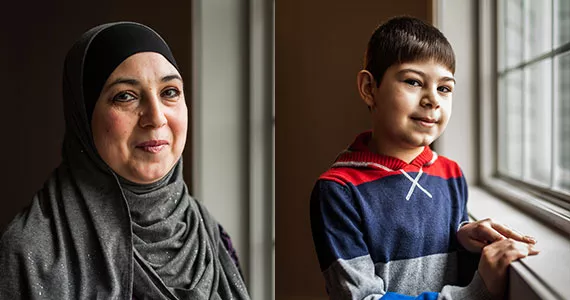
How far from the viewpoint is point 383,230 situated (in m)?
1.08

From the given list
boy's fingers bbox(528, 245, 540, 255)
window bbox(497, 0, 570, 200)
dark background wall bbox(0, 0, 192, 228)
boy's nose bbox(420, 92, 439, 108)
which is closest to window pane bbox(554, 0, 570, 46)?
window bbox(497, 0, 570, 200)

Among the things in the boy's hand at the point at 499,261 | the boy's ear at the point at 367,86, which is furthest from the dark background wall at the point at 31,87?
the boy's hand at the point at 499,261

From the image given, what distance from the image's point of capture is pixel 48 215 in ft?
3.36

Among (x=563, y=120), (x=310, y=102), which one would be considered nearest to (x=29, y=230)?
(x=310, y=102)

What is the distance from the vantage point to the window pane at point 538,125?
4.75 feet

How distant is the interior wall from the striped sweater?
0.51 m

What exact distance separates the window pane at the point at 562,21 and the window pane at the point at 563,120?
1.9 inches

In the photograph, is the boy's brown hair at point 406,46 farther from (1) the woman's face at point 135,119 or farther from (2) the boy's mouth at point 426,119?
(1) the woman's face at point 135,119

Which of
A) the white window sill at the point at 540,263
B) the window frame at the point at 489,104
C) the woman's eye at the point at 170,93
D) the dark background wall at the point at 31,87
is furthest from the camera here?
the dark background wall at the point at 31,87

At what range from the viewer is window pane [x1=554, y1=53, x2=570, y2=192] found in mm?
1296

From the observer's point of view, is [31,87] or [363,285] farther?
[31,87]

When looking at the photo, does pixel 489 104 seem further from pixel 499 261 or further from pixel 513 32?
pixel 499 261

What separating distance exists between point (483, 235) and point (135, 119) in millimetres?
638

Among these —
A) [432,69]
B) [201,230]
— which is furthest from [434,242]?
[201,230]
